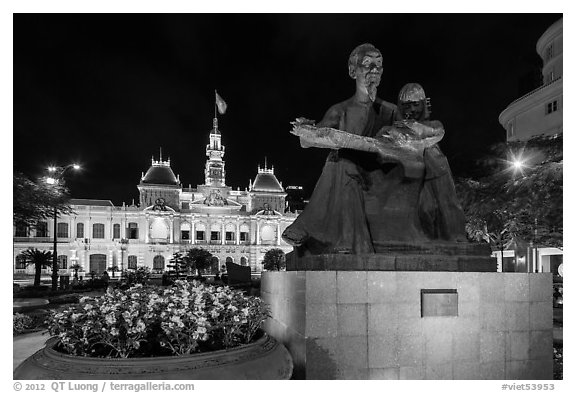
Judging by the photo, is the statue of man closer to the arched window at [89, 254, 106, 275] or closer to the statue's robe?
the statue's robe

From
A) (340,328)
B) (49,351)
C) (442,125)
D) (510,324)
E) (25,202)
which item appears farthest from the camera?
(25,202)

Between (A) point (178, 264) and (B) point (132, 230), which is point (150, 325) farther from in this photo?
(B) point (132, 230)

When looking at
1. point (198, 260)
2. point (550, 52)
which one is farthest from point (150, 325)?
point (198, 260)

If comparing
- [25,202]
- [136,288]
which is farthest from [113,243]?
[136,288]

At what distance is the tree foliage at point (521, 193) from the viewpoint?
11.3m

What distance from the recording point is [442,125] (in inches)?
217

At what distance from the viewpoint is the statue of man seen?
17.5 feet

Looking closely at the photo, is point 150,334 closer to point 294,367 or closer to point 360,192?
point 294,367

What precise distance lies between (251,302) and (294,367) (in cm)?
90

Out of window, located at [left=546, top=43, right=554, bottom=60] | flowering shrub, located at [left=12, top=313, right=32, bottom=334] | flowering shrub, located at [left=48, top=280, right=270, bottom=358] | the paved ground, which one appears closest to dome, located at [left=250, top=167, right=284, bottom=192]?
window, located at [left=546, top=43, right=554, bottom=60]

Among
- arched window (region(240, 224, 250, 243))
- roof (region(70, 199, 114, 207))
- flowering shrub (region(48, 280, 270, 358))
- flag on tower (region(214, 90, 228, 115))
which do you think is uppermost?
flag on tower (region(214, 90, 228, 115))

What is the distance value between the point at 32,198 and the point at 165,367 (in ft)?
67.9

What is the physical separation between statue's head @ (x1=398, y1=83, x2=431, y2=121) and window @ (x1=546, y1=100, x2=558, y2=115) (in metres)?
34.6

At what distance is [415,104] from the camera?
18.9ft
